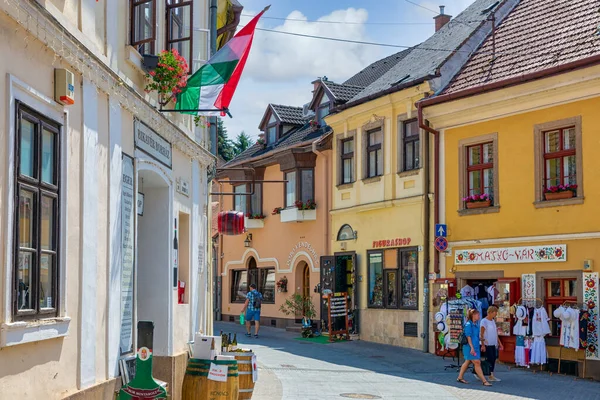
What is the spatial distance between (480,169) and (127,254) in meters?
13.7

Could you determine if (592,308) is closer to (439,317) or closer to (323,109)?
(439,317)

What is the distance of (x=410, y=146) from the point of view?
2578 centimetres

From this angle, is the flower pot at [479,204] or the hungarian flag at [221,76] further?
the flower pot at [479,204]

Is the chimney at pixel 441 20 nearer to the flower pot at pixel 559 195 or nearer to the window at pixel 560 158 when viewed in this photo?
the window at pixel 560 158

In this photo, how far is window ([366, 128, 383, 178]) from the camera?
27141 millimetres

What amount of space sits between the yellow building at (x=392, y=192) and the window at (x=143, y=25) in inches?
549

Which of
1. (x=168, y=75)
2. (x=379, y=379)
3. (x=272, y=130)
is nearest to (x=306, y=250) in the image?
(x=272, y=130)

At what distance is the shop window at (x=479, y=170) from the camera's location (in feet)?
73.6

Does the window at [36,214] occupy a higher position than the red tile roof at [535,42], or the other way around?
the red tile roof at [535,42]

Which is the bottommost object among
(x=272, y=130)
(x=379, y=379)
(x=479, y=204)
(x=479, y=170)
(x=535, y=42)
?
(x=379, y=379)

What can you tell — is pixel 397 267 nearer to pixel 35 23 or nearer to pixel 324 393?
pixel 324 393

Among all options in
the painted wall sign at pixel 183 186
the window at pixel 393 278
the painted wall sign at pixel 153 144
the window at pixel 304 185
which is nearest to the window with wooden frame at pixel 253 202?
the window at pixel 304 185

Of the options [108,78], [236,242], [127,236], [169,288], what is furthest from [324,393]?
[236,242]

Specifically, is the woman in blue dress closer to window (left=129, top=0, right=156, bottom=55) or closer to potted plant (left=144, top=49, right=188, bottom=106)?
potted plant (left=144, top=49, right=188, bottom=106)
